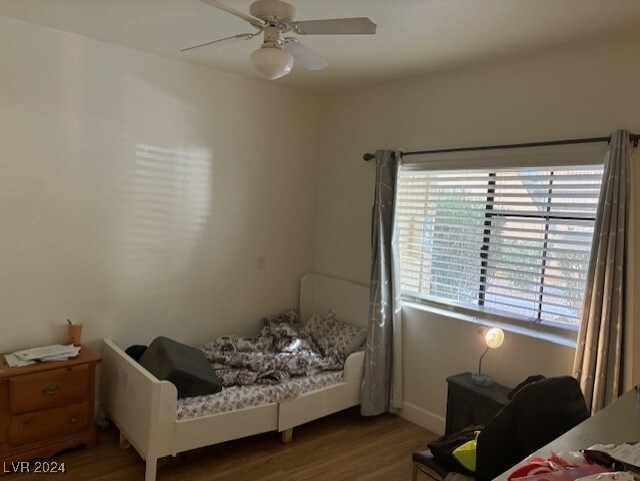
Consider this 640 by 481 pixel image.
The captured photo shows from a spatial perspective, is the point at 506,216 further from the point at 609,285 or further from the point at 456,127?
the point at 609,285

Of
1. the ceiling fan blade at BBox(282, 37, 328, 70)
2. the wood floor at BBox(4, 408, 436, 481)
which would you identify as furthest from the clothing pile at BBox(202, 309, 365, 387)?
the ceiling fan blade at BBox(282, 37, 328, 70)

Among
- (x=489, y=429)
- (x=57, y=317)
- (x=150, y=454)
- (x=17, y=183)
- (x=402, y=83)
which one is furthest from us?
(x=402, y=83)

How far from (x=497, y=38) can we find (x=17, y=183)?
9.69ft

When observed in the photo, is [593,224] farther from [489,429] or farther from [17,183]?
[17,183]

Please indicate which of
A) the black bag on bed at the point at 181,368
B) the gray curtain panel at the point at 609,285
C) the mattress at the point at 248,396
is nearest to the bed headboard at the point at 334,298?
the mattress at the point at 248,396

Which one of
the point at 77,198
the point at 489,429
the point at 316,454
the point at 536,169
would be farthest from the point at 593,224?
the point at 77,198

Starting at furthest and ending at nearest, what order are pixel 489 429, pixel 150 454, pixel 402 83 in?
pixel 402 83 → pixel 150 454 → pixel 489 429

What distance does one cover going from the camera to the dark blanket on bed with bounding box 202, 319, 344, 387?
3.23 meters

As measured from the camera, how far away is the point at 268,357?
3.42 metres

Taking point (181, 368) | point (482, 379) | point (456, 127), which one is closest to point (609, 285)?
point (482, 379)

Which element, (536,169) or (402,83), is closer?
(536,169)

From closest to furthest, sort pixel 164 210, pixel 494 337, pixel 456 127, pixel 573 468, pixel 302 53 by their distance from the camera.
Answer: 1. pixel 573 468
2. pixel 302 53
3. pixel 494 337
4. pixel 456 127
5. pixel 164 210

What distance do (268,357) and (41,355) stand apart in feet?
4.56

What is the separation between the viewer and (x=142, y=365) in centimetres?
309
